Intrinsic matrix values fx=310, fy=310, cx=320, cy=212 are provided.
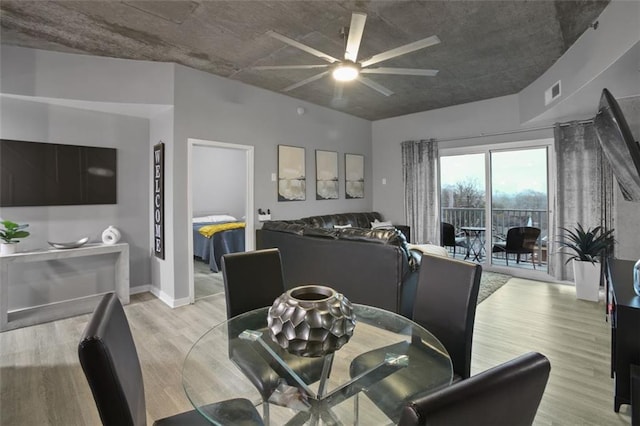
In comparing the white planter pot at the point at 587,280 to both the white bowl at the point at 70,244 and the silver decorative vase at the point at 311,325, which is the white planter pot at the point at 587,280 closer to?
the silver decorative vase at the point at 311,325

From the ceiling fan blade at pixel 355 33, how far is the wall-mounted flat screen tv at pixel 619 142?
1.54 meters

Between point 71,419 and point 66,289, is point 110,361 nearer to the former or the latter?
point 71,419

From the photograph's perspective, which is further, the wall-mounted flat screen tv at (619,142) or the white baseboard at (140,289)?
the white baseboard at (140,289)

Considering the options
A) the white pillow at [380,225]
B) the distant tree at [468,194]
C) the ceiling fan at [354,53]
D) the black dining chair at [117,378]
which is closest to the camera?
the black dining chair at [117,378]

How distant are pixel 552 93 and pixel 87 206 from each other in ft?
20.1

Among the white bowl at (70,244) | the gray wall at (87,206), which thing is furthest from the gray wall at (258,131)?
the white bowl at (70,244)

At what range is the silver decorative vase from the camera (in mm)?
1119

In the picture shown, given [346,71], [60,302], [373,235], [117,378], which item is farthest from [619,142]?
[60,302]

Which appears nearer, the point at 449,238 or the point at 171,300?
the point at 171,300

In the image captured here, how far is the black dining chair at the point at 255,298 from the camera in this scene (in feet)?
4.76

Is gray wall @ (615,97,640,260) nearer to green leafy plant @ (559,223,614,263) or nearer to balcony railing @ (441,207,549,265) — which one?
green leafy plant @ (559,223,614,263)

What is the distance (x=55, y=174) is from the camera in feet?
12.2

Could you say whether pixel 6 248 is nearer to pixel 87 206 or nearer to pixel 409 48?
pixel 87 206

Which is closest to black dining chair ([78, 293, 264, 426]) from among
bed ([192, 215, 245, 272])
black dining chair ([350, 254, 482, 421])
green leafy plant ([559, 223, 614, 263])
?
black dining chair ([350, 254, 482, 421])
